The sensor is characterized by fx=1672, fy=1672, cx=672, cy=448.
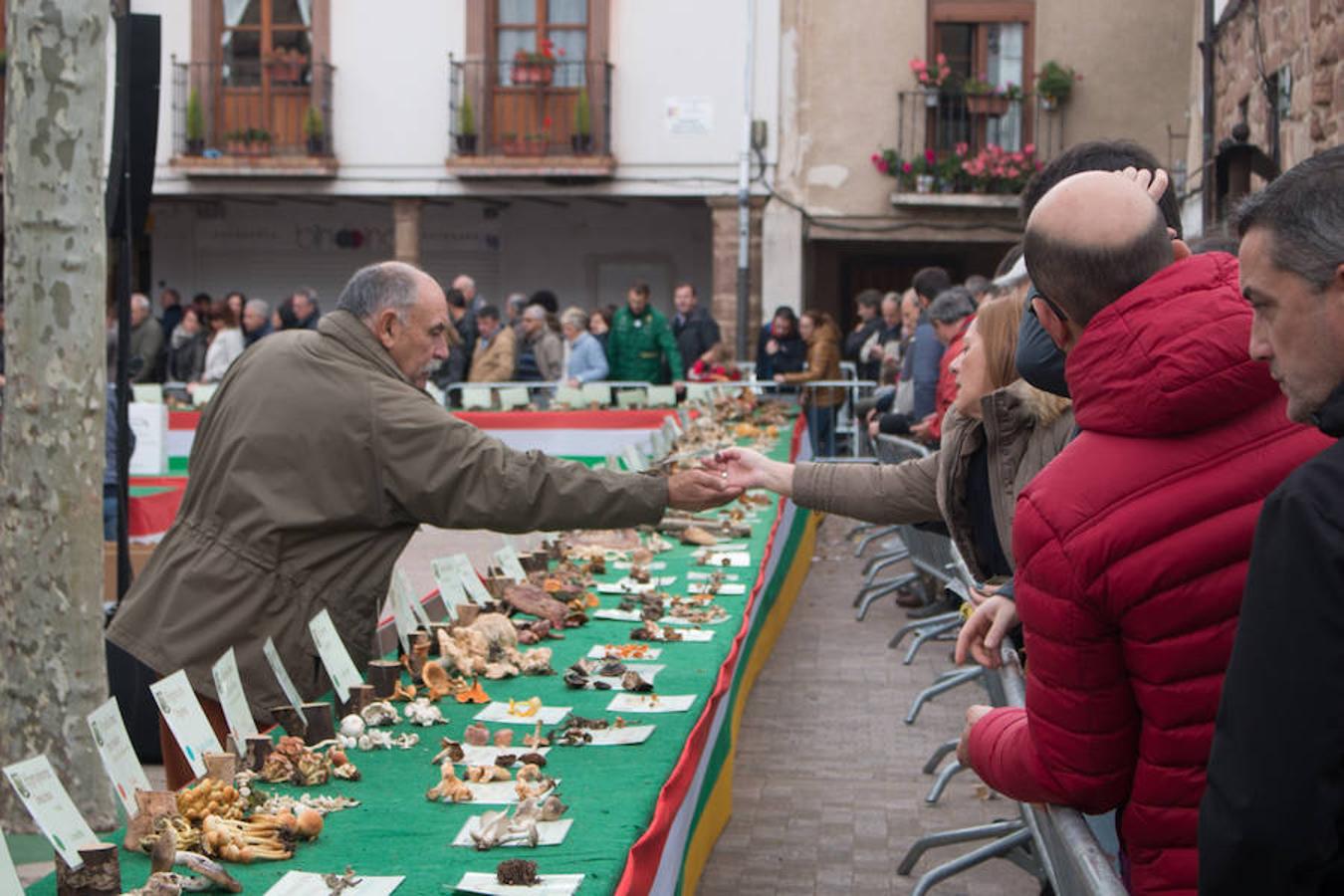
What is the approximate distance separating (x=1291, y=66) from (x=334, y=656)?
25.1ft

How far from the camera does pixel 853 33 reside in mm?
20234

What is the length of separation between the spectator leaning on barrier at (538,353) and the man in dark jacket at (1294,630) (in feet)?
45.5

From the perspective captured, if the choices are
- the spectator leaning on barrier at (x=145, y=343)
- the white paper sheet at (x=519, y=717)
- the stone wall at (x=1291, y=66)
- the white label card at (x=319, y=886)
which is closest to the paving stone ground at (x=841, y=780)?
the white paper sheet at (x=519, y=717)

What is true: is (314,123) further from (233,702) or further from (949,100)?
(233,702)

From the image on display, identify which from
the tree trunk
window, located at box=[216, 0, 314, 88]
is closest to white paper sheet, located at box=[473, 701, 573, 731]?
the tree trunk

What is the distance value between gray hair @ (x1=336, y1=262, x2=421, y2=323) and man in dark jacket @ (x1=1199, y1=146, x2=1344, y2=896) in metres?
2.83

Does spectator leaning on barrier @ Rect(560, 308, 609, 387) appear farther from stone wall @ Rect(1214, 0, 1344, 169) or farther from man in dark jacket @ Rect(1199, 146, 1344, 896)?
man in dark jacket @ Rect(1199, 146, 1344, 896)

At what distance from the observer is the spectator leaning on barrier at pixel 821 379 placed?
49.9 feet

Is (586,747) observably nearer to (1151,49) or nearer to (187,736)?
(187,736)

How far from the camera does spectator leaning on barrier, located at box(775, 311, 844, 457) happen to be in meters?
15.2

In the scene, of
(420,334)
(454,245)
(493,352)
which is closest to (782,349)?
(493,352)

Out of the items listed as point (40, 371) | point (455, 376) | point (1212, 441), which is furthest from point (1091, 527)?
point (455, 376)

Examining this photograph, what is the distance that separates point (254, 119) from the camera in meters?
21.5

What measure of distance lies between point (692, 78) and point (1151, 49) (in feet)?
18.0
